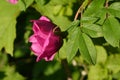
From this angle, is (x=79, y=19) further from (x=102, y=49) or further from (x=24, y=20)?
(x=24, y=20)

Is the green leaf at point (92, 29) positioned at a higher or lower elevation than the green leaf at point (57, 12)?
higher

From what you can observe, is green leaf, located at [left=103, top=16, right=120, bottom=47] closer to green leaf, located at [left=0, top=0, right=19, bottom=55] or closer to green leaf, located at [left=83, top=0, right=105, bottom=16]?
green leaf, located at [left=83, top=0, right=105, bottom=16]

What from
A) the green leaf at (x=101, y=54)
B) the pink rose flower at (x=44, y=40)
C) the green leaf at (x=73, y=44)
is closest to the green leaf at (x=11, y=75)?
the green leaf at (x=101, y=54)

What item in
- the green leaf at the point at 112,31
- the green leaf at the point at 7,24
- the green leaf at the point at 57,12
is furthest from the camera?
the green leaf at the point at 7,24

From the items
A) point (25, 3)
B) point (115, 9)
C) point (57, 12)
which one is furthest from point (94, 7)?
point (57, 12)

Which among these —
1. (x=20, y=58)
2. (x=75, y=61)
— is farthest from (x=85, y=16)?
(x=20, y=58)

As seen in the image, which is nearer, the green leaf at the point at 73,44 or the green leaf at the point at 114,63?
the green leaf at the point at 73,44

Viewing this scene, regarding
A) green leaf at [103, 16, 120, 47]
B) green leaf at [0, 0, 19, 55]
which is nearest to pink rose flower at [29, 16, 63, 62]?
green leaf at [103, 16, 120, 47]

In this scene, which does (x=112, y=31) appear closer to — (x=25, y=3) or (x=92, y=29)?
(x=92, y=29)

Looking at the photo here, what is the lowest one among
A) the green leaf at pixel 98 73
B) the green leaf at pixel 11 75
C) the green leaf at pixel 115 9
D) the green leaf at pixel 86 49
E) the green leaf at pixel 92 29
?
the green leaf at pixel 11 75

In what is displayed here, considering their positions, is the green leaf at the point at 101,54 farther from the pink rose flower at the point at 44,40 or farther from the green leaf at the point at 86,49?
the green leaf at the point at 86,49
